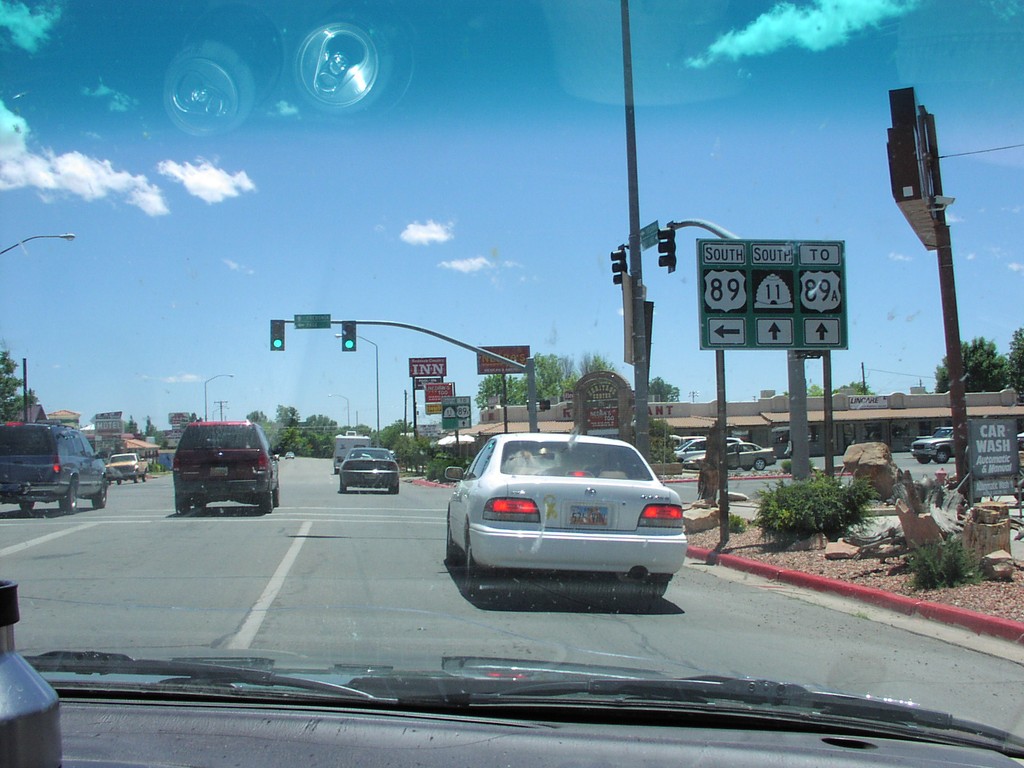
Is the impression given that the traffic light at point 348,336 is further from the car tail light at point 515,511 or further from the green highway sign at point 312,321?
the car tail light at point 515,511

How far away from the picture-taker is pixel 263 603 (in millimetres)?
8555

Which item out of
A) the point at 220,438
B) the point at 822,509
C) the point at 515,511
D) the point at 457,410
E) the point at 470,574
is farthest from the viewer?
the point at 457,410

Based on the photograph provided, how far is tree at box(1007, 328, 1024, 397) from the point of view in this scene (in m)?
56.0

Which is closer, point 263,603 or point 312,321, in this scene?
point 263,603

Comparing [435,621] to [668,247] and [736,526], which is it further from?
[668,247]

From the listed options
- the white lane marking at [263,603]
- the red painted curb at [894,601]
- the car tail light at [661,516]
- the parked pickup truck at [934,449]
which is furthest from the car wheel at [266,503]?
A: the parked pickup truck at [934,449]

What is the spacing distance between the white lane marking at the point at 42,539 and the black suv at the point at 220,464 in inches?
87.2

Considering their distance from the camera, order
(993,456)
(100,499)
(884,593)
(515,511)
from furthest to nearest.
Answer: (100,499)
(993,456)
(884,593)
(515,511)

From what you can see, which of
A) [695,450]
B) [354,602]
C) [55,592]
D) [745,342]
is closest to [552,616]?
[354,602]

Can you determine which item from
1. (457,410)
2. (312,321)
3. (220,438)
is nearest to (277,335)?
(312,321)

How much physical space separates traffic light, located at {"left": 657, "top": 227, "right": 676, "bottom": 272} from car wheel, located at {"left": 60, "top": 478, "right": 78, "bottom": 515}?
13928 millimetres

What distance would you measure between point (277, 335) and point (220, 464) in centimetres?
754

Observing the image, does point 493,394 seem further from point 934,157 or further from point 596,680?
point 596,680

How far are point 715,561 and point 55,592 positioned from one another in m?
8.19
